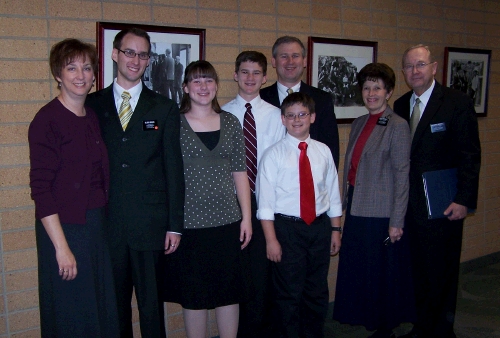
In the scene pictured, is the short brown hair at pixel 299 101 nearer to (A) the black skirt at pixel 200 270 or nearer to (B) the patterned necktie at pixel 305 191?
(B) the patterned necktie at pixel 305 191

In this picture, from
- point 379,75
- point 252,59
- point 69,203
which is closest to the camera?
point 69,203

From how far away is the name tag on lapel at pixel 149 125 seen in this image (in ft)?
7.30

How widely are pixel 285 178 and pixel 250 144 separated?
30 cm

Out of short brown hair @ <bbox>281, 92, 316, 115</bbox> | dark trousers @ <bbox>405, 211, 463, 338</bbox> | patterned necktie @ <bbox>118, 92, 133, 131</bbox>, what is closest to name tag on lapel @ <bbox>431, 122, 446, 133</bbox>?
dark trousers @ <bbox>405, 211, 463, 338</bbox>

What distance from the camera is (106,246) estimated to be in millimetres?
2174

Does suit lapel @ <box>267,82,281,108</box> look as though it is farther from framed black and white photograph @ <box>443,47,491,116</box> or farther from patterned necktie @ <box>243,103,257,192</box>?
framed black and white photograph @ <box>443,47,491,116</box>

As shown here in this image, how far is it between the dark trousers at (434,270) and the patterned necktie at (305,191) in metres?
0.74

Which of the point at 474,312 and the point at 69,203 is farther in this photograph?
the point at 474,312

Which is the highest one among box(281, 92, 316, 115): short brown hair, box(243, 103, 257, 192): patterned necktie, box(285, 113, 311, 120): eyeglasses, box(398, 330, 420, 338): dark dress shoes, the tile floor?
box(281, 92, 316, 115): short brown hair

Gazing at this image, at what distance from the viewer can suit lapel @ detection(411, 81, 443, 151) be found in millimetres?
2903

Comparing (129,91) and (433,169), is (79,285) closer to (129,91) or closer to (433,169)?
(129,91)

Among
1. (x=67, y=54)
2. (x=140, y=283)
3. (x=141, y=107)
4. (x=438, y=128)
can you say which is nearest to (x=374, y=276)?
(x=438, y=128)

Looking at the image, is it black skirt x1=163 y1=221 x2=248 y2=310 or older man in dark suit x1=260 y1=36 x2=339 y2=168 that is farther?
older man in dark suit x1=260 y1=36 x2=339 y2=168

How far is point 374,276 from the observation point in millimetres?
2906
